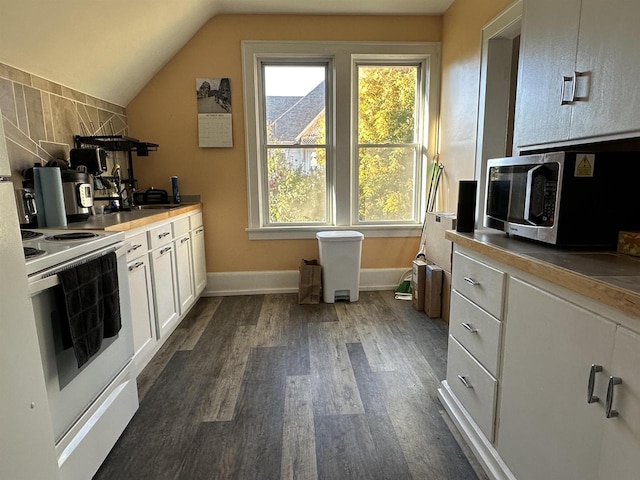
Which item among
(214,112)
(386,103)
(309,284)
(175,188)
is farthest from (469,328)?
(214,112)

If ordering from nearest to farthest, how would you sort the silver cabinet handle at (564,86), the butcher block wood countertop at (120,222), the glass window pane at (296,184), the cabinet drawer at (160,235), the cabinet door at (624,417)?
the cabinet door at (624,417), the silver cabinet handle at (564,86), the butcher block wood countertop at (120,222), the cabinet drawer at (160,235), the glass window pane at (296,184)

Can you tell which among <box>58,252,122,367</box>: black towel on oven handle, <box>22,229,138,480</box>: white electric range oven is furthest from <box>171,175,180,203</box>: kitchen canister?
<box>58,252,122,367</box>: black towel on oven handle

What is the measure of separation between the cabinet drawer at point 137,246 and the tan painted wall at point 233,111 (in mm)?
1365

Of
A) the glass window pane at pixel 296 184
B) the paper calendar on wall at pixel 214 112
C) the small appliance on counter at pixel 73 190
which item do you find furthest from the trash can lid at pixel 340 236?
the small appliance on counter at pixel 73 190

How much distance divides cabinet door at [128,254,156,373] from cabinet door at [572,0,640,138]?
87.4 inches

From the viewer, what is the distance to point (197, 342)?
2643mm

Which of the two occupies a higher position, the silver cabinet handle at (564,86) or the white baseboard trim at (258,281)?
the silver cabinet handle at (564,86)

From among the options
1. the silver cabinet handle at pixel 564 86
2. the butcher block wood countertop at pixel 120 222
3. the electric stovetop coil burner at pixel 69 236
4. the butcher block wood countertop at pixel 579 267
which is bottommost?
the butcher block wood countertop at pixel 579 267

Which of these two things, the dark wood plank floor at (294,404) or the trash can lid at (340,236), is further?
the trash can lid at (340,236)

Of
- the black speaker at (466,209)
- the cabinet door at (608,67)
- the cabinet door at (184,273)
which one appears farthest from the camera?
the cabinet door at (184,273)

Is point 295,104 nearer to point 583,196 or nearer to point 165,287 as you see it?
point 165,287

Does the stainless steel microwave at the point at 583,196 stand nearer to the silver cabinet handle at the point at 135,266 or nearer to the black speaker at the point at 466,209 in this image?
the black speaker at the point at 466,209

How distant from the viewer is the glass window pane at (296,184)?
11.9 feet

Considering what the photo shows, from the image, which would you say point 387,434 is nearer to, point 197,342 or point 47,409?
point 47,409
